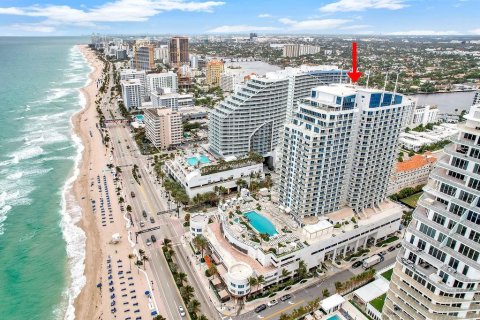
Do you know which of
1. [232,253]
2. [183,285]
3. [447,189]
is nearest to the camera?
[447,189]

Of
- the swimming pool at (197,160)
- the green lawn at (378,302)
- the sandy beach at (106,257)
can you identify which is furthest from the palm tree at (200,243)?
the swimming pool at (197,160)

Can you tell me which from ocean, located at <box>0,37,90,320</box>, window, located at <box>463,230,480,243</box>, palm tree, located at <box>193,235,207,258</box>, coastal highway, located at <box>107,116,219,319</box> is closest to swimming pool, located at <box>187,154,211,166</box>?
coastal highway, located at <box>107,116,219,319</box>

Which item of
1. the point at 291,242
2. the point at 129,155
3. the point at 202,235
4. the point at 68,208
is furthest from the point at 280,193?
the point at 129,155

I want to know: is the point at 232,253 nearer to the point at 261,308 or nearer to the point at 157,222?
the point at 261,308

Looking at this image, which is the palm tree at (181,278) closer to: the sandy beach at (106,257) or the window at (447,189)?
the sandy beach at (106,257)

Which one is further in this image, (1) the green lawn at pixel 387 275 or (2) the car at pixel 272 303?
(1) the green lawn at pixel 387 275

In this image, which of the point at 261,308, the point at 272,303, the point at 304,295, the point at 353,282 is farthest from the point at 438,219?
the point at 261,308
